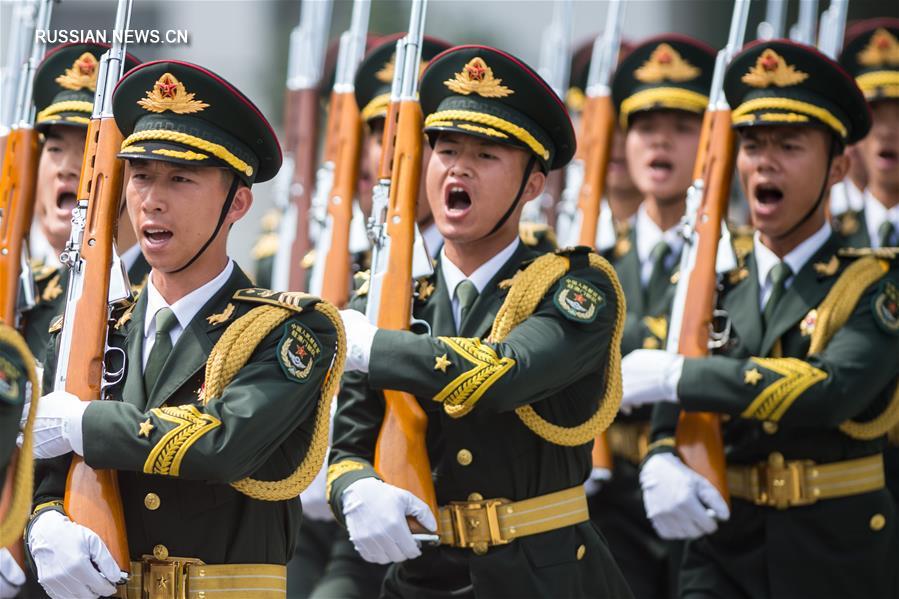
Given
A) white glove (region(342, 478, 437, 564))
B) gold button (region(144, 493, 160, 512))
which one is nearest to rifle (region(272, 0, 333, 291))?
white glove (region(342, 478, 437, 564))

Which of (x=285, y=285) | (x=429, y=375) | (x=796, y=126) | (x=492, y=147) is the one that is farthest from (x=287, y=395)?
(x=285, y=285)

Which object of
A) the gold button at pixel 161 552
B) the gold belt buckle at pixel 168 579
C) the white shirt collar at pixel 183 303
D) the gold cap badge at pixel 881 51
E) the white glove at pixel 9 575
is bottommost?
the white glove at pixel 9 575

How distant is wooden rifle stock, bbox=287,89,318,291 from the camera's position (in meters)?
12.2

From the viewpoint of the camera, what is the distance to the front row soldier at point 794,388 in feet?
24.0

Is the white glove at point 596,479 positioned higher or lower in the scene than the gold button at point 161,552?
higher

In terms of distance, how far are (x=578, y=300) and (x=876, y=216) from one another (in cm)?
432

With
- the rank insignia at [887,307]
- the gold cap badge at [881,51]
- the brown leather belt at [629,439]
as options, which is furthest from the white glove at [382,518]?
the gold cap badge at [881,51]

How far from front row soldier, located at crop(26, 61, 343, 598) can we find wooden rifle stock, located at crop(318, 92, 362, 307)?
162 inches

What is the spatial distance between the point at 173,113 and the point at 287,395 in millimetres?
1197

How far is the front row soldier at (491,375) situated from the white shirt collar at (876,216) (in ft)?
12.2

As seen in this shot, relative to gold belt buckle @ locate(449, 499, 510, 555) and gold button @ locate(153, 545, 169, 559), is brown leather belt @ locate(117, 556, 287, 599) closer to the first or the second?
gold button @ locate(153, 545, 169, 559)

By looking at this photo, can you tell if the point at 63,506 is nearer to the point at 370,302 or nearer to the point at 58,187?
the point at 370,302

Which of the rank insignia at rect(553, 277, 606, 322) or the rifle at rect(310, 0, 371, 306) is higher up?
the rifle at rect(310, 0, 371, 306)

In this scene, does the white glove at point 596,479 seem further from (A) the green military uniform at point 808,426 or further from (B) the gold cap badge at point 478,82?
(B) the gold cap badge at point 478,82
